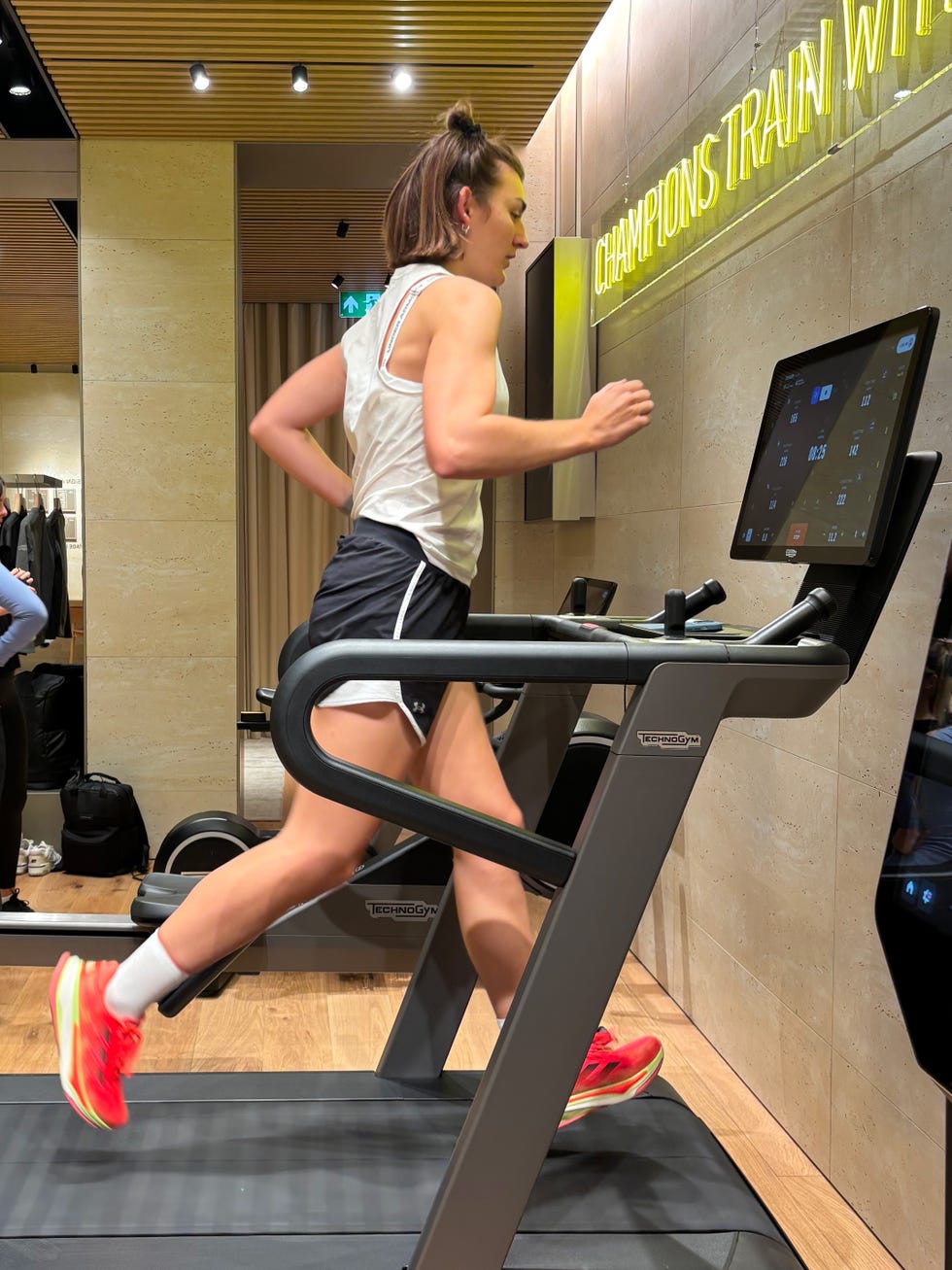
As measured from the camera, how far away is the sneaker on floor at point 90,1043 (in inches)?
64.9

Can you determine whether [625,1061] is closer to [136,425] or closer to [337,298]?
[136,425]

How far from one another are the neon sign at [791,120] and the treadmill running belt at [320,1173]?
1.78m

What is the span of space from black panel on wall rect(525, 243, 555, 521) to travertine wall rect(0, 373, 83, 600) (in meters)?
2.03

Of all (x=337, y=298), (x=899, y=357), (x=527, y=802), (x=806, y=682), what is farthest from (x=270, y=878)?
(x=337, y=298)

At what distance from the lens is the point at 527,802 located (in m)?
2.22

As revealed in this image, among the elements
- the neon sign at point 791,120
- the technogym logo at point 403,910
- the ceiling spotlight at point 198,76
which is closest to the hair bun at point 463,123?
the neon sign at point 791,120

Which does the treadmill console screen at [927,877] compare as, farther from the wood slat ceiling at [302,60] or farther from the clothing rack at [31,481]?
the clothing rack at [31,481]

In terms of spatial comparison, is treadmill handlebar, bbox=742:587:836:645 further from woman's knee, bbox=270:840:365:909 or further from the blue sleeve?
the blue sleeve

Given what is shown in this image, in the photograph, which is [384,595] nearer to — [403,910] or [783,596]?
[403,910]

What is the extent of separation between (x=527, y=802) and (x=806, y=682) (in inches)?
37.3

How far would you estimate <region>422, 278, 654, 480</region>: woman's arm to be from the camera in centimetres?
158

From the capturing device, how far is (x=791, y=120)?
2.53 metres

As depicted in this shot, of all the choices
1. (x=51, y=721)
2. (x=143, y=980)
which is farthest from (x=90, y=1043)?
(x=51, y=721)

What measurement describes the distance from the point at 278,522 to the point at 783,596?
20.5 feet
